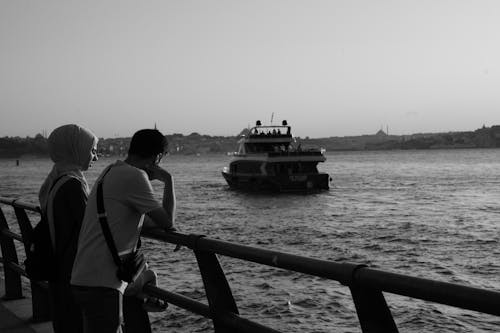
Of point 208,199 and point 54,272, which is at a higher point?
point 54,272

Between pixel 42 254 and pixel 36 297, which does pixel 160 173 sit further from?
pixel 36 297

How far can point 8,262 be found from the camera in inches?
240

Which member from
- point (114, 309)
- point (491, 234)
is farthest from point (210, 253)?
point (491, 234)

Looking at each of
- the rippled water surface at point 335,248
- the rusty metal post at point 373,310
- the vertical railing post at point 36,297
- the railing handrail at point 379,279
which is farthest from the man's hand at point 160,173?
the rippled water surface at point 335,248

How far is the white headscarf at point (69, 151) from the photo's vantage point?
140 inches

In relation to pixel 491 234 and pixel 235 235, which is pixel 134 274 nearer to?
pixel 235 235

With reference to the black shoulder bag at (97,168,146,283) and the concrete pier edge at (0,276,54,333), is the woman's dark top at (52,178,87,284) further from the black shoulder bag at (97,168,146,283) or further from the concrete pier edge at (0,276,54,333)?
the concrete pier edge at (0,276,54,333)

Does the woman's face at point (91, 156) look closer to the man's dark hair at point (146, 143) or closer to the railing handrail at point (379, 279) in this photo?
the man's dark hair at point (146, 143)

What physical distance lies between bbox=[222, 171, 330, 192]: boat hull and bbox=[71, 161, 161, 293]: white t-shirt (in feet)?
159

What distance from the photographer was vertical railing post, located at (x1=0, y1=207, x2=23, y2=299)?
20.1ft

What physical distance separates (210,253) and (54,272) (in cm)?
104

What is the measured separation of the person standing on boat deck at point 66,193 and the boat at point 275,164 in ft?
154

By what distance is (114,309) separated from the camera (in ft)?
10.3

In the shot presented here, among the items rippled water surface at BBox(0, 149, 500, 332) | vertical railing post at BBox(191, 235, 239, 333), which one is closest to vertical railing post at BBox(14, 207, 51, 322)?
vertical railing post at BBox(191, 235, 239, 333)
